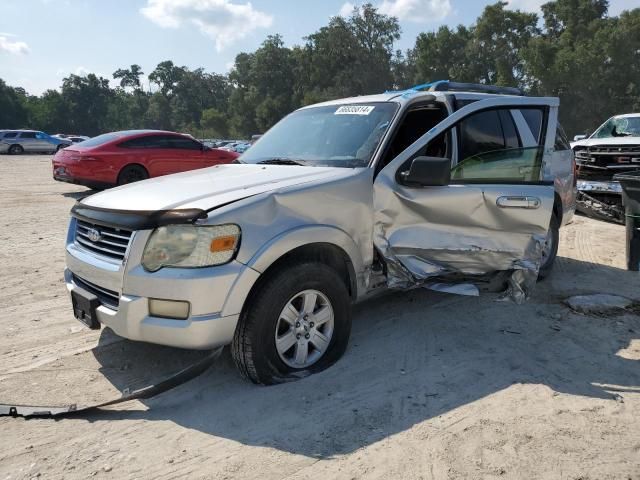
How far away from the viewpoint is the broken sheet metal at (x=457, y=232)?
399 centimetres

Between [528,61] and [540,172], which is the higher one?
[528,61]

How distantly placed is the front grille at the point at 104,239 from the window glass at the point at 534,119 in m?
3.71

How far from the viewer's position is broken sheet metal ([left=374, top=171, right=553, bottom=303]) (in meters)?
3.99

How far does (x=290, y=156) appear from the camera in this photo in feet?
14.3

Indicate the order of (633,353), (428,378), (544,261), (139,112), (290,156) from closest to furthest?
(428,378), (633,353), (290,156), (544,261), (139,112)

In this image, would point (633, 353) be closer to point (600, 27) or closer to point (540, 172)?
point (540, 172)

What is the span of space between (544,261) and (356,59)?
206 ft

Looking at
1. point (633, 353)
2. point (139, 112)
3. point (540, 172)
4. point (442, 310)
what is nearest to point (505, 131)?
point (540, 172)

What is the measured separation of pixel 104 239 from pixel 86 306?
0.44m

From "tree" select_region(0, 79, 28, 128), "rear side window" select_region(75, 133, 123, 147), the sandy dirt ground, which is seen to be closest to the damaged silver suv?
the sandy dirt ground

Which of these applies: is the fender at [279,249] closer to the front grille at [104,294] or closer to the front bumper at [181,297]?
the front bumper at [181,297]

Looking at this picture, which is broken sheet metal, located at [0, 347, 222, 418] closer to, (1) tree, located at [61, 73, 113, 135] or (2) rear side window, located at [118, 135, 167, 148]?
(2) rear side window, located at [118, 135, 167, 148]

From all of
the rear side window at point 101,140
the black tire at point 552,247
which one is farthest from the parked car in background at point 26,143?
the black tire at point 552,247

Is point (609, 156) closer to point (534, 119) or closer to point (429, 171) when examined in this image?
point (534, 119)
